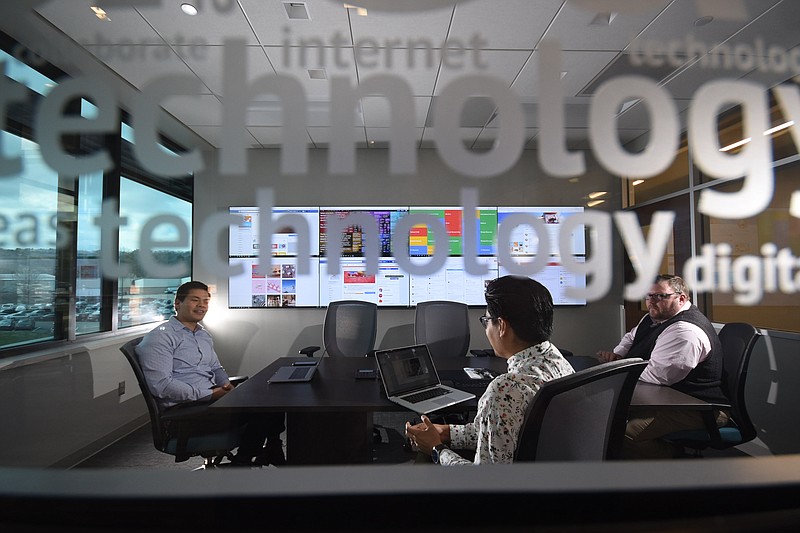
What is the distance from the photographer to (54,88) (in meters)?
0.72

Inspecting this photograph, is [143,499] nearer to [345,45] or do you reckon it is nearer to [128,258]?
[128,258]

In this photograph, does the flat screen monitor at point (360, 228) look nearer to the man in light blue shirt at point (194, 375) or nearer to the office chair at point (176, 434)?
the man in light blue shirt at point (194, 375)

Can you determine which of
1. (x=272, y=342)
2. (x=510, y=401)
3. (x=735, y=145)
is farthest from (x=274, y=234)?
(x=272, y=342)

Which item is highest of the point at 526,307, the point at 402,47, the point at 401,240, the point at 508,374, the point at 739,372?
the point at 402,47

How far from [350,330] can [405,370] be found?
135 centimetres

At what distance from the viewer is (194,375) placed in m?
2.34

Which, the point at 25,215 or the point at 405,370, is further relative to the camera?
the point at 405,370

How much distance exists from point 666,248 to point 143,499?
3.49ft

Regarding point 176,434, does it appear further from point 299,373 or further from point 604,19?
point 604,19

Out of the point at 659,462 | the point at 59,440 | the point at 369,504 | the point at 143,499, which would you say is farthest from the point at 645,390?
the point at 59,440

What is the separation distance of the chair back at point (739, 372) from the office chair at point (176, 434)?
110 inches

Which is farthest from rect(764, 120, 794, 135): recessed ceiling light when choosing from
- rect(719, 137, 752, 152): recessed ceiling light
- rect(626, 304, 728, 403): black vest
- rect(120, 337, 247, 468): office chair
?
rect(120, 337, 247, 468): office chair

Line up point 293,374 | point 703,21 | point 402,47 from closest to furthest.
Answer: point 402,47
point 703,21
point 293,374

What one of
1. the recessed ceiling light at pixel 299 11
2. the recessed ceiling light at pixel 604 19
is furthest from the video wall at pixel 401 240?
the recessed ceiling light at pixel 299 11
